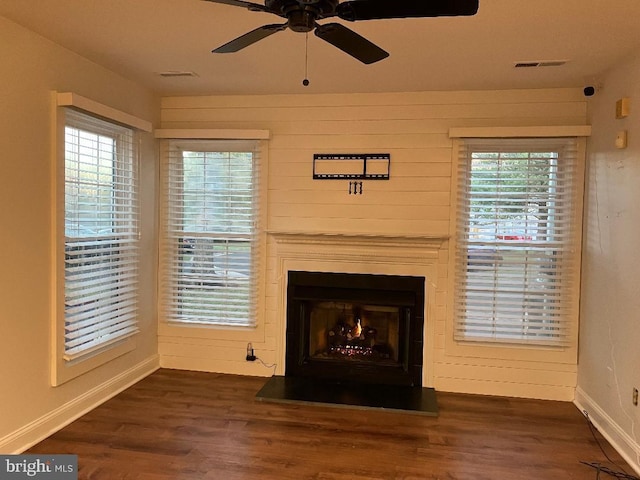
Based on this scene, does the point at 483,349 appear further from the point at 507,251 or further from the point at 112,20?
the point at 112,20

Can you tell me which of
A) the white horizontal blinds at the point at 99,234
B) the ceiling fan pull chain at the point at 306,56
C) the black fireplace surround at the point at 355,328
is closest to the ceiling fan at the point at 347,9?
the ceiling fan pull chain at the point at 306,56

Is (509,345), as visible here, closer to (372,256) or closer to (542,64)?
(372,256)

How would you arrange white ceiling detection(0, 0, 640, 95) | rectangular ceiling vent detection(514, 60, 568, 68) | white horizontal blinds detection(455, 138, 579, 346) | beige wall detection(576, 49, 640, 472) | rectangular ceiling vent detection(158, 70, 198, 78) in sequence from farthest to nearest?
white horizontal blinds detection(455, 138, 579, 346) < rectangular ceiling vent detection(158, 70, 198, 78) < rectangular ceiling vent detection(514, 60, 568, 68) < beige wall detection(576, 49, 640, 472) < white ceiling detection(0, 0, 640, 95)

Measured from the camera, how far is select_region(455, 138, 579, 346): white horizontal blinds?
367 cm

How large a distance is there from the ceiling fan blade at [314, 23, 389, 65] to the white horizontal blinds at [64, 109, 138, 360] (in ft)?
6.38

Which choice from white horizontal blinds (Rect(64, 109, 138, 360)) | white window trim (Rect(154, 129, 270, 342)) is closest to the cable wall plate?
white window trim (Rect(154, 129, 270, 342))

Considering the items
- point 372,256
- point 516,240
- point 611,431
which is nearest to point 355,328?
point 372,256

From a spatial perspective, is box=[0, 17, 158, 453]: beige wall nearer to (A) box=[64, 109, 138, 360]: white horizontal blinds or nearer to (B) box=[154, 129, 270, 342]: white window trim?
(A) box=[64, 109, 138, 360]: white horizontal blinds

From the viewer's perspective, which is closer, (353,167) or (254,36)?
(254,36)

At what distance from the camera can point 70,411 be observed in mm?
3111

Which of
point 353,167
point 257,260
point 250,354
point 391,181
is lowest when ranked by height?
point 250,354

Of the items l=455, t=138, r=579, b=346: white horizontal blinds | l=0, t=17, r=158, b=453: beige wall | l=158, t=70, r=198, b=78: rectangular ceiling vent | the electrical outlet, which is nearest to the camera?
l=0, t=17, r=158, b=453: beige wall

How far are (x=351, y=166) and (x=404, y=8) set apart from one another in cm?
221

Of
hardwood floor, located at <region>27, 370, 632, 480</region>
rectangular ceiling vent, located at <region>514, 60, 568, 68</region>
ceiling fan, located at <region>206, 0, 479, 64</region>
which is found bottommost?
hardwood floor, located at <region>27, 370, 632, 480</region>
